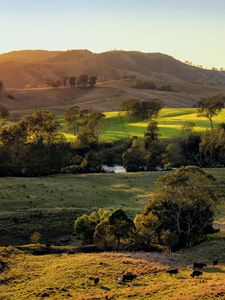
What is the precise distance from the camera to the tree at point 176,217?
171ft

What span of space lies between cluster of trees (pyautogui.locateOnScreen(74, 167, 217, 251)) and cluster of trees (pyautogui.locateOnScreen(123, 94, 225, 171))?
59062 mm

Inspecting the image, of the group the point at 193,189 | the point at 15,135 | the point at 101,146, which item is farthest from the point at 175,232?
the point at 101,146

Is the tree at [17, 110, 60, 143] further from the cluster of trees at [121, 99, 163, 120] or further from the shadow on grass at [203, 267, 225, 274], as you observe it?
the shadow on grass at [203, 267, 225, 274]

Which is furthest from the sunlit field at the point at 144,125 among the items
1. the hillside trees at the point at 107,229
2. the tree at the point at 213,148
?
the hillside trees at the point at 107,229

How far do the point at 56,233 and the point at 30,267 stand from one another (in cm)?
1564

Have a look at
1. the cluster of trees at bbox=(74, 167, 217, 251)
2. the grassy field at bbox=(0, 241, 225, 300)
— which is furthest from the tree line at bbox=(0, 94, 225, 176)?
the grassy field at bbox=(0, 241, 225, 300)

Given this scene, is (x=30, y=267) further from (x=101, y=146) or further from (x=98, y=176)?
(x=101, y=146)

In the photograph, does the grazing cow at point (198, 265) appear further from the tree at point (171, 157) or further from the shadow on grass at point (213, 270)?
the tree at point (171, 157)

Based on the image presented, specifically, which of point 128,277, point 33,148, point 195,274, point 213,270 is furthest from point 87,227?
point 33,148

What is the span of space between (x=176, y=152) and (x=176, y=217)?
232 feet

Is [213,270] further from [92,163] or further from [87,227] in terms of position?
[92,163]

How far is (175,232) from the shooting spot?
5341 centimetres

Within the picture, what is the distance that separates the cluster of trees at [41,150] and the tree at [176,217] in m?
54.7

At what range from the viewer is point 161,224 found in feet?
174
